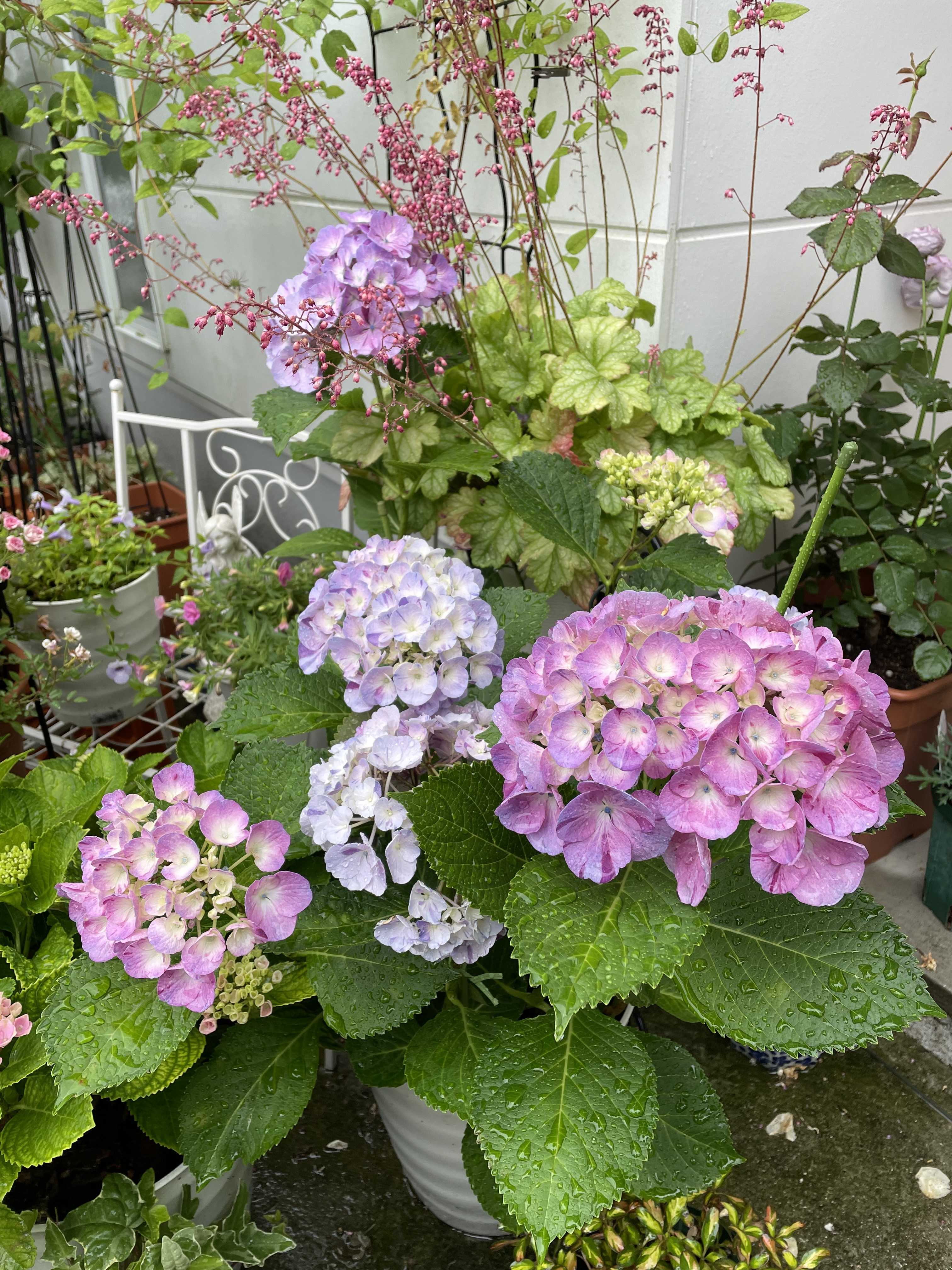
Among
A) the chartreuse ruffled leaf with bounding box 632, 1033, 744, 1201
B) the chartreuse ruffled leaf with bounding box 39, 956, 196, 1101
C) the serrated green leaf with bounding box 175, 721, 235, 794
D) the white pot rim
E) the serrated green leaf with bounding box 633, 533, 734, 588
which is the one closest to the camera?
the chartreuse ruffled leaf with bounding box 39, 956, 196, 1101

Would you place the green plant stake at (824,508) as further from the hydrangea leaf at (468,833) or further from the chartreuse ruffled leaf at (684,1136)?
the chartreuse ruffled leaf at (684,1136)

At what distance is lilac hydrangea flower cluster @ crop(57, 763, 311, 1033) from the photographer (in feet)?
2.40


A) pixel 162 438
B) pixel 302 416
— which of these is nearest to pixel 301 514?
pixel 162 438

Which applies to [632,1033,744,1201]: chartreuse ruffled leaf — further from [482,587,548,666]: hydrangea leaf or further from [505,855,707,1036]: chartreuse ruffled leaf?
[482,587,548,666]: hydrangea leaf

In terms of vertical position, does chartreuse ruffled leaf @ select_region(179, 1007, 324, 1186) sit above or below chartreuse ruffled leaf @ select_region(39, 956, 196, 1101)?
below

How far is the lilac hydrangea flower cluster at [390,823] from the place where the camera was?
781 mm

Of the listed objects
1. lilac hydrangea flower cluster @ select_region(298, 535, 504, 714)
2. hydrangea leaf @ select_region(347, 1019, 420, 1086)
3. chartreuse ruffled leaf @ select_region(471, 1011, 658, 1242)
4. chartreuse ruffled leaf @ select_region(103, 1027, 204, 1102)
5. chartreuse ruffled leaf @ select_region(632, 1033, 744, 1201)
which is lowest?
hydrangea leaf @ select_region(347, 1019, 420, 1086)

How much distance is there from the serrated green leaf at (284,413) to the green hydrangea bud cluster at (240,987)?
22.5 inches

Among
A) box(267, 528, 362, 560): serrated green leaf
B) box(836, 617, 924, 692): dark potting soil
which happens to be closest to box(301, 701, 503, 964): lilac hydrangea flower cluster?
box(267, 528, 362, 560): serrated green leaf

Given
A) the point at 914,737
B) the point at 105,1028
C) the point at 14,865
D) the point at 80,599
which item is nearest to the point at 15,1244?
the point at 105,1028

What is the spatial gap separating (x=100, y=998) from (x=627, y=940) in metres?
0.44

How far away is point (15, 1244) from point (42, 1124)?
8 centimetres

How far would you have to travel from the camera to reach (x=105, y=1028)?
74 centimetres

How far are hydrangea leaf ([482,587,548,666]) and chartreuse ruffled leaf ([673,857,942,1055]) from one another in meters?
0.33
